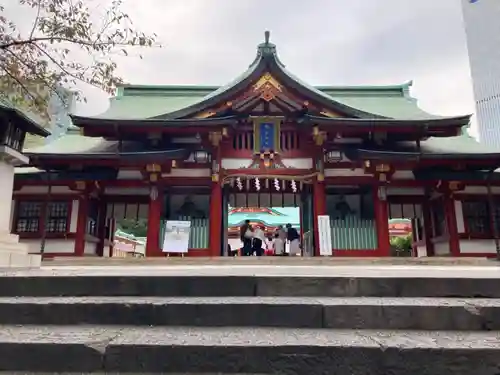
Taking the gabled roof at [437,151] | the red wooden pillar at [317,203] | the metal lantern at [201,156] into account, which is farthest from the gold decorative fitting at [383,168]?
the metal lantern at [201,156]

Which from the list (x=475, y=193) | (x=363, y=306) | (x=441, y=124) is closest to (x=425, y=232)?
(x=475, y=193)

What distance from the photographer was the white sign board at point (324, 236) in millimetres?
12352

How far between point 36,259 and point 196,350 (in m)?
6.67

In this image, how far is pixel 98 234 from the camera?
15.1 meters

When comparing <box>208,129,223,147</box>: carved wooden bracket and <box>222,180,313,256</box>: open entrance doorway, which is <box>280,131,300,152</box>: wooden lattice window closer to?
<box>222,180,313,256</box>: open entrance doorway

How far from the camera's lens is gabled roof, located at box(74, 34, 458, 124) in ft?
44.3

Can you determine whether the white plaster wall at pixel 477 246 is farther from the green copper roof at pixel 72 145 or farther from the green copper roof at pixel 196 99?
the green copper roof at pixel 72 145

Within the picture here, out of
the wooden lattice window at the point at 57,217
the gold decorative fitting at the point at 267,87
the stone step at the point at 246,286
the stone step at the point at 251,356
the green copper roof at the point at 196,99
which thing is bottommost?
the stone step at the point at 251,356

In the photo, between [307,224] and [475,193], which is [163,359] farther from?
[475,193]

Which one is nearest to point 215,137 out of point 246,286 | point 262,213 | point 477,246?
point 477,246

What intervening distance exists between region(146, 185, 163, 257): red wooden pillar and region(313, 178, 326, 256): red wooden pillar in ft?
16.4

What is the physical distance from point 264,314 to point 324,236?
9.51 meters

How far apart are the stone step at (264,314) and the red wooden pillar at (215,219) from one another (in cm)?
926

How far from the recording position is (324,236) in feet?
41.1
